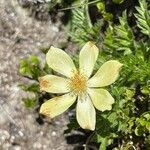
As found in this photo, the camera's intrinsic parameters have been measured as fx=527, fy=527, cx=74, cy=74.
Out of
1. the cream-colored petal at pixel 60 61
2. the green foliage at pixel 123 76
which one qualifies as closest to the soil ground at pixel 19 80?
the green foliage at pixel 123 76

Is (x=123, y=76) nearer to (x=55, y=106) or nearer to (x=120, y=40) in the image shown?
(x=120, y=40)

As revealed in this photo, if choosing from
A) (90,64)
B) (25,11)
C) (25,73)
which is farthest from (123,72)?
(25,11)

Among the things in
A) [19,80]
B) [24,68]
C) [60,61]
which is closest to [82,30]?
[60,61]

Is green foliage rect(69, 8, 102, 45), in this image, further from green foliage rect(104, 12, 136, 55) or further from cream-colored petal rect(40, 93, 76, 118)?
cream-colored petal rect(40, 93, 76, 118)

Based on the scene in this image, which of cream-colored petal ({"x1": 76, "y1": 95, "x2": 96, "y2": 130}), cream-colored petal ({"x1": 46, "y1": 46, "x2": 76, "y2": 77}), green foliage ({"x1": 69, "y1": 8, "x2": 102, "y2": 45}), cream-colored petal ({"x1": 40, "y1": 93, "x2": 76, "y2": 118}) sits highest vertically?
green foliage ({"x1": 69, "y1": 8, "x2": 102, "y2": 45})

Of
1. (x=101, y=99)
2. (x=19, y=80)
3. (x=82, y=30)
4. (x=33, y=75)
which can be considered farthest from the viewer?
(x=19, y=80)

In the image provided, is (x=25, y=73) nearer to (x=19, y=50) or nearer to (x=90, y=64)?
(x=19, y=50)

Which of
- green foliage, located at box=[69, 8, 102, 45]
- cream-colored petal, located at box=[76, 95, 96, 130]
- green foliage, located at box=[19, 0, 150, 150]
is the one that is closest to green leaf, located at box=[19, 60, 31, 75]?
green foliage, located at box=[19, 0, 150, 150]
